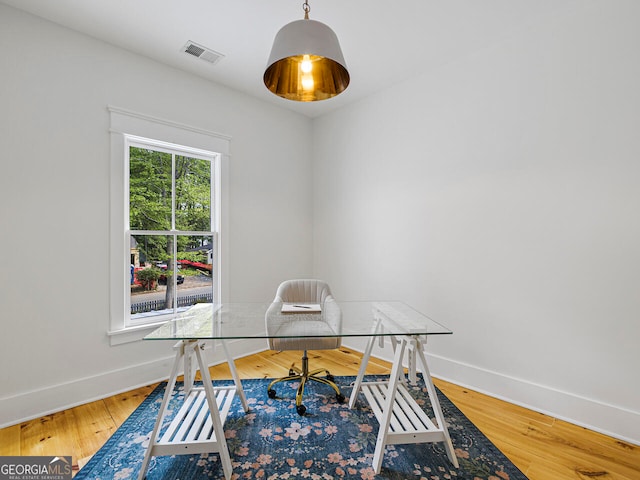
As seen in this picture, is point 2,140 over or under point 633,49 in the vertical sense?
under

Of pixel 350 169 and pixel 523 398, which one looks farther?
pixel 350 169

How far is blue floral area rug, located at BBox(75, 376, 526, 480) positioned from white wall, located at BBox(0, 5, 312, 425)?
2.00 feet

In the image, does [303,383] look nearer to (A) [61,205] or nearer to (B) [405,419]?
(B) [405,419]

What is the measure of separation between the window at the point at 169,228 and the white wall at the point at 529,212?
176cm

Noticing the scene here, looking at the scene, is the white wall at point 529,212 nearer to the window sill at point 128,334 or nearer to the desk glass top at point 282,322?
the desk glass top at point 282,322

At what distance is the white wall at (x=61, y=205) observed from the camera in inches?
84.2

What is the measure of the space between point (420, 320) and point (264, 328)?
99 cm

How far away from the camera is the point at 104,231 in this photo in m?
2.52

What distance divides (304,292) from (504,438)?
174cm

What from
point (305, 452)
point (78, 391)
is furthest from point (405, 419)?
point (78, 391)

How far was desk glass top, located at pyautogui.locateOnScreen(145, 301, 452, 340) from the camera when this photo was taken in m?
1.74

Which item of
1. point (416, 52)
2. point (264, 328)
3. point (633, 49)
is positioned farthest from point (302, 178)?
point (633, 49)

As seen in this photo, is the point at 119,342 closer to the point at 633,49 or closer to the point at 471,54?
the point at 471,54

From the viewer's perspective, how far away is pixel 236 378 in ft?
7.44
